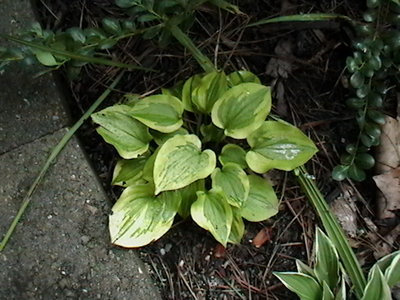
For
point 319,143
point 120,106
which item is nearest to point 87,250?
point 120,106

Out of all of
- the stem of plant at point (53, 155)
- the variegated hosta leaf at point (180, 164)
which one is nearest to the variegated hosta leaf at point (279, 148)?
the variegated hosta leaf at point (180, 164)

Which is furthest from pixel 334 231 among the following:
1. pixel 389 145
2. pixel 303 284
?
pixel 389 145

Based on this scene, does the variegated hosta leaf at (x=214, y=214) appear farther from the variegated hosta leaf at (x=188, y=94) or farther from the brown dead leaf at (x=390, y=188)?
the brown dead leaf at (x=390, y=188)

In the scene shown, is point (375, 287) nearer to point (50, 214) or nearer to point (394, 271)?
point (394, 271)

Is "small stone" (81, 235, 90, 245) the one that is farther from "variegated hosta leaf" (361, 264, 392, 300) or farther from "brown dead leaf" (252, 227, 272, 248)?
"variegated hosta leaf" (361, 264, 392, 300)

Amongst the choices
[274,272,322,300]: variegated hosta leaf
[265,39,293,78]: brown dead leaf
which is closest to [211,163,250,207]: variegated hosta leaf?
[274,272,322,300]: variegated hosta leaf

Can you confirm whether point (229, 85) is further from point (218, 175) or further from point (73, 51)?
point (73, 51)
